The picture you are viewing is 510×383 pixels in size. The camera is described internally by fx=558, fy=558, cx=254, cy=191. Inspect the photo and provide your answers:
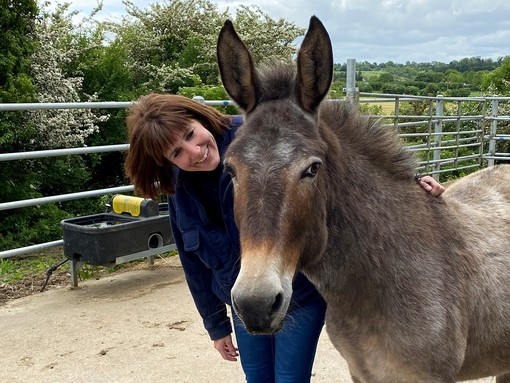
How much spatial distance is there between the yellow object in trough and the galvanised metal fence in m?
0.16

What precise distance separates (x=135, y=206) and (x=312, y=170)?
3870 millimetres

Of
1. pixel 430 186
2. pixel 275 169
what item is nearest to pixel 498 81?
pixel 430 186

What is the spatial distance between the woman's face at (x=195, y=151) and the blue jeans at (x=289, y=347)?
68 centimetres

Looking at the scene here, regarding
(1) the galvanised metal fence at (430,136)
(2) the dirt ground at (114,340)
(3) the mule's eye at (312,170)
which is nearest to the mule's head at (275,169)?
(3) the mule's eye at (312,170)

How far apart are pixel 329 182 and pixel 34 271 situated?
14.9 ft

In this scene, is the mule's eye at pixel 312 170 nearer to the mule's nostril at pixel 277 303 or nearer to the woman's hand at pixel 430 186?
the mule's nostril at pixel 277 303

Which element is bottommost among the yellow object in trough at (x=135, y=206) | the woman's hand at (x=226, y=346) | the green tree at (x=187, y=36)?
the woman's hand at (x=226, y=346)

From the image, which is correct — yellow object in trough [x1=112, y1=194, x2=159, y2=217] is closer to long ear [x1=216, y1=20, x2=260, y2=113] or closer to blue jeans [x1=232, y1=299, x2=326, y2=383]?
blue jeans [x1=232, y1=299, x2=326, y2=383]

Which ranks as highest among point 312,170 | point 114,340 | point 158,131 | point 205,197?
point 158,131

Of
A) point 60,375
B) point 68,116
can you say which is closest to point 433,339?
point 60,375

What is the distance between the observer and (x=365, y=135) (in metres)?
2.42

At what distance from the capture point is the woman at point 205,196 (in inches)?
90.8

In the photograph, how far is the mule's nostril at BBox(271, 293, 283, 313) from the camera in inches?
66.6

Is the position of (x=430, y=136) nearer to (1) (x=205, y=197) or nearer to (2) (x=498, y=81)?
(1) (x=205, y=197)
